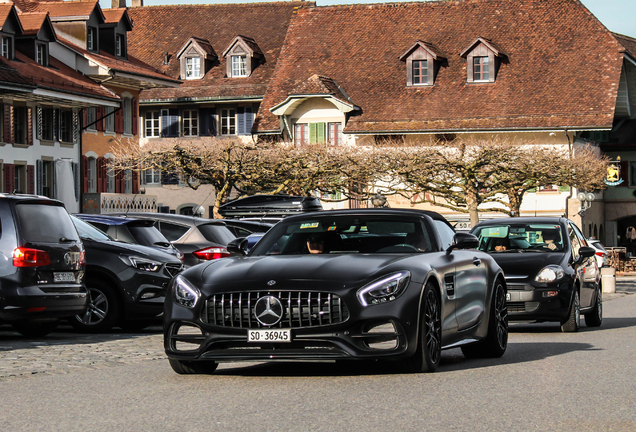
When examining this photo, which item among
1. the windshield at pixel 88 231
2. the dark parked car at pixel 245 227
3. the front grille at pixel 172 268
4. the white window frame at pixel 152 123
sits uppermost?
the white window frame at pixel 152 123

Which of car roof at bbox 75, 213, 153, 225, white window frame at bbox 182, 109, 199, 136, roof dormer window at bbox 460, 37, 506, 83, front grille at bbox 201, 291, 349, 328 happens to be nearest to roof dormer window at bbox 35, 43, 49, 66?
white window frame at bbox 182, 109, 199, 136

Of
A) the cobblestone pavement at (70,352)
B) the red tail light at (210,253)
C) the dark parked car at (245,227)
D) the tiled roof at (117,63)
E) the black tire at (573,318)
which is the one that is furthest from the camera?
the tiled roof at (117,63)

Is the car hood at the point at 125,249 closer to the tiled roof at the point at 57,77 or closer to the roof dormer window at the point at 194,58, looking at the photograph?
the tiled roof at the point at 57,77

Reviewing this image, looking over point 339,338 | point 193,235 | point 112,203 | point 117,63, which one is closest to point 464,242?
point 339,338

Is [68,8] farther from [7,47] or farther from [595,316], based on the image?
[595,316]

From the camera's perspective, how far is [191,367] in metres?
10.3

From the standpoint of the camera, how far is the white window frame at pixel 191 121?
64.1m

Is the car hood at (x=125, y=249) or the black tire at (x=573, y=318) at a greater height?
the car hood at (x=125, y=249)

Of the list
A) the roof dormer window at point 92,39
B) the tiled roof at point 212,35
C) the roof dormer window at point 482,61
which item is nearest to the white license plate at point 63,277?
the roof dormer window at point 92,39

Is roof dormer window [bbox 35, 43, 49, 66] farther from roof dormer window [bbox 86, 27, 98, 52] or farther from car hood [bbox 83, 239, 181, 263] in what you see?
car hood [bbox 83, 239, 181, 263]

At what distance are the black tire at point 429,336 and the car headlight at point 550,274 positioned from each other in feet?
19.6

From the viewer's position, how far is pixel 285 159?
1815 inches

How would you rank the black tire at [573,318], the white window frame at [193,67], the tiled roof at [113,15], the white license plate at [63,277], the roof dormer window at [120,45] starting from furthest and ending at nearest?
1. the white window frame at [193,67]
2. the roof dormer window at [120,45]
3. the tiled roof at [113,15]
4. the black tire at [573,318]
5. the white license plate at [63,277]

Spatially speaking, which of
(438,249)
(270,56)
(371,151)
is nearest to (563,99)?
(371,151)
